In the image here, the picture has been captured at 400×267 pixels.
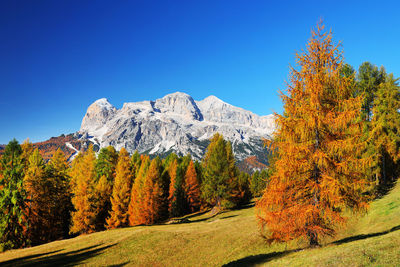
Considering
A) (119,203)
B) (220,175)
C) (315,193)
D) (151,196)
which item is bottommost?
(119,203)

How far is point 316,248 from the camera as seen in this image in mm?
13289

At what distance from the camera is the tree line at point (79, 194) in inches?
1198

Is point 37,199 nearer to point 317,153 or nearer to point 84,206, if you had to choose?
point 84,206

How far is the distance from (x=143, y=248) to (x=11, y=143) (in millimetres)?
39757

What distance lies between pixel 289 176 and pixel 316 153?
79.9 inches

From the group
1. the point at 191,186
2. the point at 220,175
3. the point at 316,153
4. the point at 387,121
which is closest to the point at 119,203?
the point at 220,175

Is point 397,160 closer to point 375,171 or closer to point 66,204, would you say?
point 375,171

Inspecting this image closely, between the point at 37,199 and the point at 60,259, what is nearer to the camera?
the point at 60,259

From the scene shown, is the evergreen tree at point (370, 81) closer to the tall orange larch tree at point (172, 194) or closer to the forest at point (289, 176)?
the forest at point (289, 176)

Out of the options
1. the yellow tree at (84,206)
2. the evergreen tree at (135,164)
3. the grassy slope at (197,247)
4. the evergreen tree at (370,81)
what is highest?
the evergreen tree at (370,81)

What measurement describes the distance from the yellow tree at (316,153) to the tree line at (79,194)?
63.0ft

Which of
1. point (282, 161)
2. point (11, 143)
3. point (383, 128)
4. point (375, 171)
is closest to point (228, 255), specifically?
point (282, 161)

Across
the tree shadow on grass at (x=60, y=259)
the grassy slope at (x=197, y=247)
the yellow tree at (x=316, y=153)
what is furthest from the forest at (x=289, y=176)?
the tree shadow on grass at (x=60, y=259)

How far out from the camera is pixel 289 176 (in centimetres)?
1316
